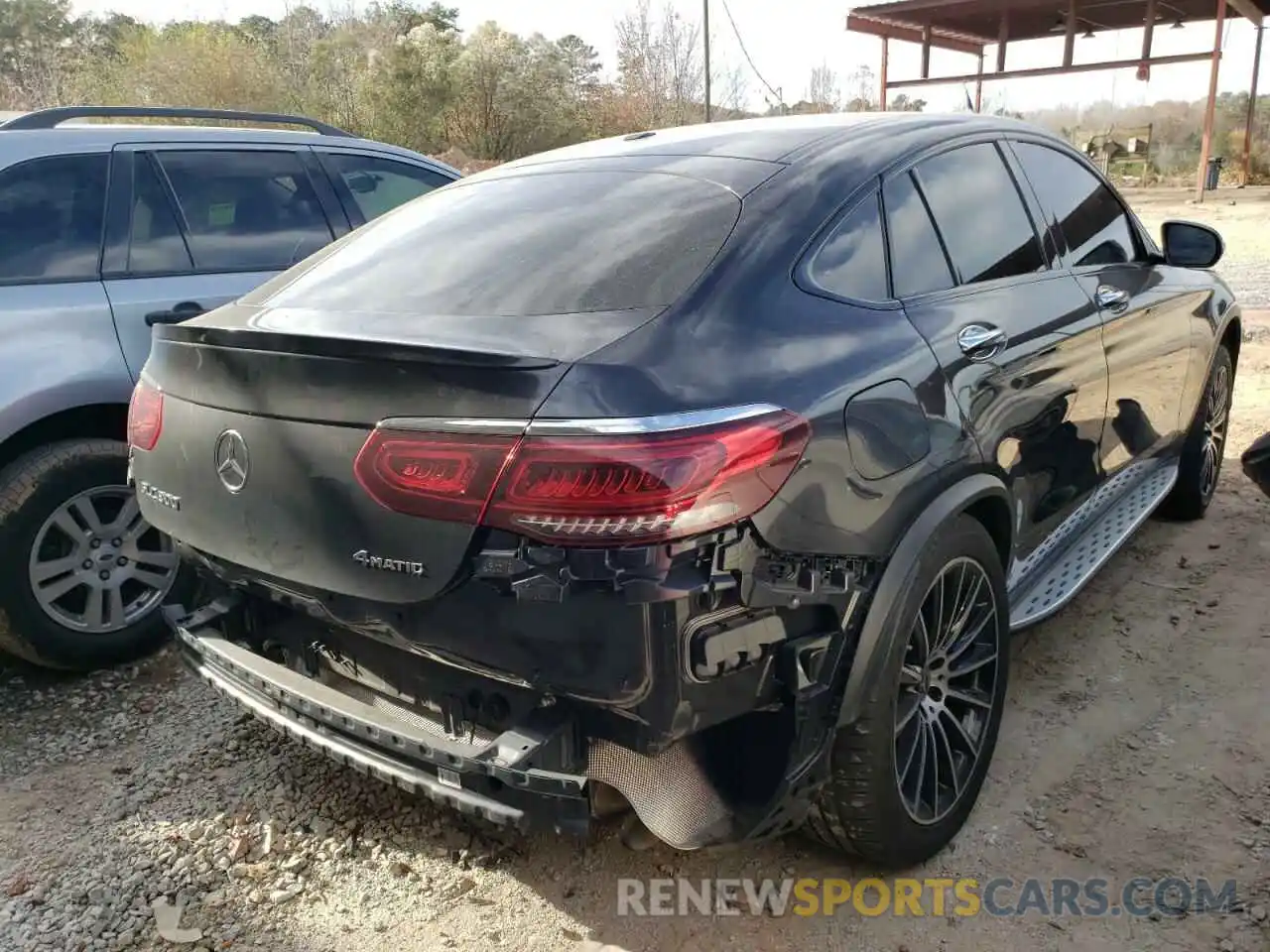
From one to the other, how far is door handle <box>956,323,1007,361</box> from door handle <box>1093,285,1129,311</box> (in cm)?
88

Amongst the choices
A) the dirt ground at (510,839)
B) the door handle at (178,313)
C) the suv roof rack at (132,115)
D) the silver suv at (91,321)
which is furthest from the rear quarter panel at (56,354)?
the dirt ground at (510,839)

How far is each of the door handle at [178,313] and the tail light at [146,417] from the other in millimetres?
1001

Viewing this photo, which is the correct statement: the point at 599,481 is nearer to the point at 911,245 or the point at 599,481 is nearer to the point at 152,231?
the point at 911,245

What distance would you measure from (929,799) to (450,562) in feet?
4.56

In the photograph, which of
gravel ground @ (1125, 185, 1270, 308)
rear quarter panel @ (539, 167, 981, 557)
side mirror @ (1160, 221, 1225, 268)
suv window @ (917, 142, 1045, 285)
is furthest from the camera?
gravel ground @ (1125, 185, 1270, 308)

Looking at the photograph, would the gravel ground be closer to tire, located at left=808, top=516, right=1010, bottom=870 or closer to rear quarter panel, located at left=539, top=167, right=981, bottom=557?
tire, located at left=808, top=516, right=1010, bottom=870

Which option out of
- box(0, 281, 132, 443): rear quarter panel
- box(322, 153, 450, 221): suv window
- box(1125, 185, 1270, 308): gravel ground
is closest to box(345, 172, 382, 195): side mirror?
box(322, 153, 450, 221): suv window

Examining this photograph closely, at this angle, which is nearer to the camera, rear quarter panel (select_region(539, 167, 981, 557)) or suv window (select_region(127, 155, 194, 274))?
rear quarter panel (select_region(539, 167, 981, 557))

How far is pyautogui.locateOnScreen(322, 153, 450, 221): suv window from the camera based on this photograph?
4391 millimetres

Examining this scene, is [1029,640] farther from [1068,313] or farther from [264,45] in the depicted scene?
[264,45]

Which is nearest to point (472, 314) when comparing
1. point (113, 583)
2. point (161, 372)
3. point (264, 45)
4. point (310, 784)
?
point (161, 372)

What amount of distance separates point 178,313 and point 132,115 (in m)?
1.16

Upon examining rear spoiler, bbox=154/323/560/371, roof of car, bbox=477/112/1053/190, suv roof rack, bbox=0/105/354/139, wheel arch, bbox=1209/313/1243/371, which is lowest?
wheel arch, bbox=1209/313/1243/371

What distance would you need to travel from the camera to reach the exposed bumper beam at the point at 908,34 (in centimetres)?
2183
